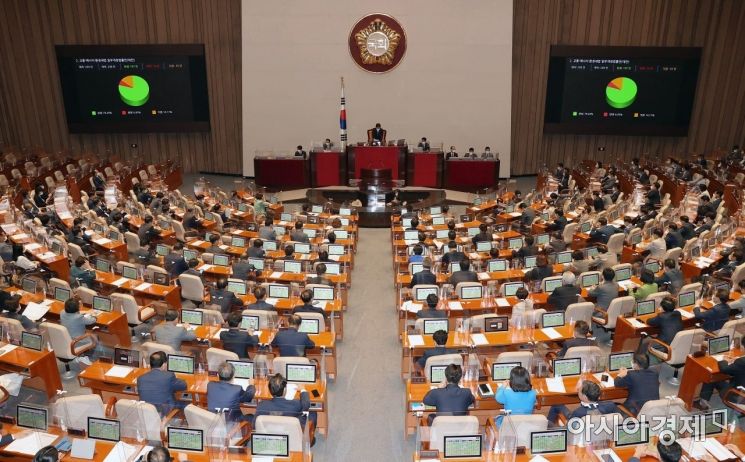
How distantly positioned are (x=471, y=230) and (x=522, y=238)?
153cm

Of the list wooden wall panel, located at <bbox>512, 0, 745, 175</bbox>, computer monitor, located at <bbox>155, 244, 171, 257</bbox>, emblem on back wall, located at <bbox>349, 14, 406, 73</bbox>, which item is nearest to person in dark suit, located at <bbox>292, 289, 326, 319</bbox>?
computer monitor, located at <bbox>155, 244, 171, 257</bbox>

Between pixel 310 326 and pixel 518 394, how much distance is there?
3.23 metres

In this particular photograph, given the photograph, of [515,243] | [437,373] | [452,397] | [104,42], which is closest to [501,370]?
[437,373]

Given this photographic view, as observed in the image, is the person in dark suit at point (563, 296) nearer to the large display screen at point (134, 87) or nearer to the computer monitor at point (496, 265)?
the computer monitor at point (496, 265)

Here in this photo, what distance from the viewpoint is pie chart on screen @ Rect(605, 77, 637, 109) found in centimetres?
2128

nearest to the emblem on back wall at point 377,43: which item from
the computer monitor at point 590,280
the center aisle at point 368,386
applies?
the center aisle at point 368,386

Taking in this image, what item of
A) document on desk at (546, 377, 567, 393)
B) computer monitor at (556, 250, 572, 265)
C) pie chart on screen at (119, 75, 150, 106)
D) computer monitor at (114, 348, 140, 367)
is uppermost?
pie chart on screen at (119, 75, 150, 106)

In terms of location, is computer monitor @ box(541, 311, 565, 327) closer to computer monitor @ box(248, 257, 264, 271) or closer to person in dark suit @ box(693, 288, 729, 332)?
person in dark suit @ box(693, 288, 729, 332)

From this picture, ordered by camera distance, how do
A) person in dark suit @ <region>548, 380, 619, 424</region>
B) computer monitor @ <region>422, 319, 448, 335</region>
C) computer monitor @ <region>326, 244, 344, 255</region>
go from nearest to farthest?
person in dark suit @ <region>548, 380, 619, 424</region> < computer monitor @ <region>422, 319, 448, 335</region> < computer monitor @ <region>326, 244, 344, 255</region>

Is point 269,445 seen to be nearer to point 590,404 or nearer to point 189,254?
point 590,404

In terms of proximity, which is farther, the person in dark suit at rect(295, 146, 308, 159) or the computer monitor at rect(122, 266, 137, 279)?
the person in dark suit at rect(295, 146, 308, 159)

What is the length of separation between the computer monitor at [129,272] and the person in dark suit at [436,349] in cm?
562

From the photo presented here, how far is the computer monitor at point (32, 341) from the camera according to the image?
7863 mm

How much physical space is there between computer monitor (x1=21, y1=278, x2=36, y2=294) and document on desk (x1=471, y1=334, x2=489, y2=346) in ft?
23.0
